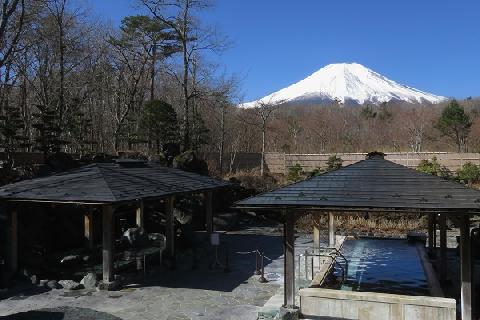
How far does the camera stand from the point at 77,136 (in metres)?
29.1

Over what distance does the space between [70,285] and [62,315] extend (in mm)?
2083

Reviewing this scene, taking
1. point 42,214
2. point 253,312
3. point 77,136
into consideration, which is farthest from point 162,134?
point 253,312

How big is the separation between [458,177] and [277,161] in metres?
13.7

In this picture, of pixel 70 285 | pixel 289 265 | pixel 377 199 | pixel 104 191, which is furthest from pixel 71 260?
pixel 377 199

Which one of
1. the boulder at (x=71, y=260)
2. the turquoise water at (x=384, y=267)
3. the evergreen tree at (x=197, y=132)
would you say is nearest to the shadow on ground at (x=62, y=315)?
the boulder at (x=71, y=260)

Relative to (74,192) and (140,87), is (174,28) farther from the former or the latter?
(74,192)

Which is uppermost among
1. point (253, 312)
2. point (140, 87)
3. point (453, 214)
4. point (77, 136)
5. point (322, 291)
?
point (140, 87)

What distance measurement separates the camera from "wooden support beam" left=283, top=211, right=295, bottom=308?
8.68 meters

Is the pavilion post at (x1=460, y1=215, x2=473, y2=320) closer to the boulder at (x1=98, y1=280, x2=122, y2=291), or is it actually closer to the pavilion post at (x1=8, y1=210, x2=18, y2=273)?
the boulder at (x1=98, y1=280, x2=122, y2=291)

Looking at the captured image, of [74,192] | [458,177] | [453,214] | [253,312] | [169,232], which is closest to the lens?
[453,214]

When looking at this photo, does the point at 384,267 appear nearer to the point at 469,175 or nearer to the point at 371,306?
the point at 371,306

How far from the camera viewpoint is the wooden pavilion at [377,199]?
786 cm

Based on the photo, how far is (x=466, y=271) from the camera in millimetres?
7887

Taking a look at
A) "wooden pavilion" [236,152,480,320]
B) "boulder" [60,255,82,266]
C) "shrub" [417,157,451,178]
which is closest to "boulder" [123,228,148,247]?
"boulder" [60,255,82,266]
